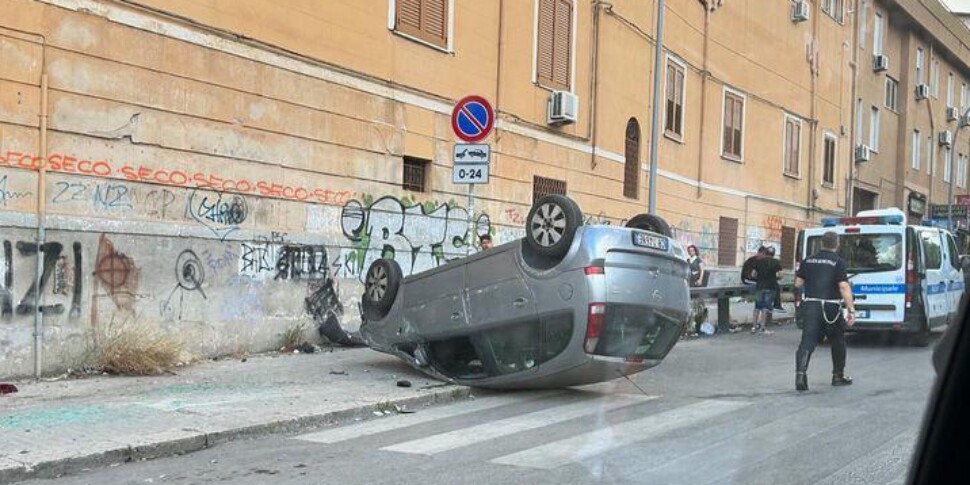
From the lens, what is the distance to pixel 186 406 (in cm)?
732

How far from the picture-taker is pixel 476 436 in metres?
6.70

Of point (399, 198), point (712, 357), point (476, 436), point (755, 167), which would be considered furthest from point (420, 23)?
point (755, 167)

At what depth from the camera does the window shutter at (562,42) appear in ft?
52.7

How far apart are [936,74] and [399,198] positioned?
1288 inches

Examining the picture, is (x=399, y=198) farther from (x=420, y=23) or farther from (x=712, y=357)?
(x=712, y=357)

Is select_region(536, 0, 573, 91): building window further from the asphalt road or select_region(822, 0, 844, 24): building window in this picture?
select_region(822, 0, 844, 24): building window

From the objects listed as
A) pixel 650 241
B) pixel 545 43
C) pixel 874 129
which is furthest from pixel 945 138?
pixel 650 241

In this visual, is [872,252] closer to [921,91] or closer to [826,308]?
[826,308]

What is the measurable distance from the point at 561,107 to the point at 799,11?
14.1m

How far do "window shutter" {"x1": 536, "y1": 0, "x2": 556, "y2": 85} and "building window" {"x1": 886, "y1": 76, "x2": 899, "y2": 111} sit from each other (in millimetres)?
22370

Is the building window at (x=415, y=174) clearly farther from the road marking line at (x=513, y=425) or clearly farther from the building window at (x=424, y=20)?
the road marking line at (x=513, y=425)

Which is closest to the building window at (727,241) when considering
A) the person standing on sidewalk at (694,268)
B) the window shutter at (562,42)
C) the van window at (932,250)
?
the person standing on sidewalk at (694,268)

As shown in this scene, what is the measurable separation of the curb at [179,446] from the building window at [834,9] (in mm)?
24685

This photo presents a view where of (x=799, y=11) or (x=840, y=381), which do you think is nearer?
(x=840, y=381)
